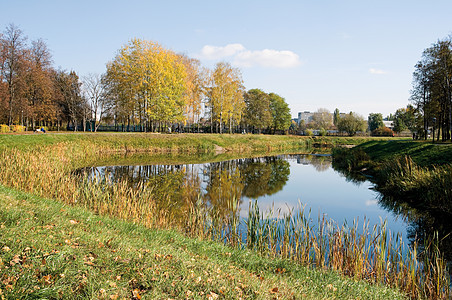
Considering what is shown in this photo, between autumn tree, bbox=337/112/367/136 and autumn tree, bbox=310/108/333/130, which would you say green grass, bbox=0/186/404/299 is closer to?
autumn tree, bbox=337/112/367/136

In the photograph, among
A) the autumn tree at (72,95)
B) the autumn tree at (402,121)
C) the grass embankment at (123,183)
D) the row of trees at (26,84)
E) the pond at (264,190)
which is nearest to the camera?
the grass embankment at (123,183)

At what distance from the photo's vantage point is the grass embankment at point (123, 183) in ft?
25.6

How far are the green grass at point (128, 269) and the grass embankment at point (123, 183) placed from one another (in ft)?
0.42

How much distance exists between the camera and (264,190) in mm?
17969

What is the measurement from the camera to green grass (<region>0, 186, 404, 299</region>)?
4.00 meters

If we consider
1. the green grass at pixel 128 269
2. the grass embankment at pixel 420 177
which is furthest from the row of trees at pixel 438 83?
the green grass at pixel 128 269

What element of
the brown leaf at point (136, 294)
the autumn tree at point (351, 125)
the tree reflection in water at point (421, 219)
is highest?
the autumn tree at point (351, 125)

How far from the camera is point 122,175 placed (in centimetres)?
2036

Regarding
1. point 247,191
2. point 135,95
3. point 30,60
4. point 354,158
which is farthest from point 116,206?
point 30,60

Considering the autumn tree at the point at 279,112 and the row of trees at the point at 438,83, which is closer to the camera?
the row of trees at the point at 438,83

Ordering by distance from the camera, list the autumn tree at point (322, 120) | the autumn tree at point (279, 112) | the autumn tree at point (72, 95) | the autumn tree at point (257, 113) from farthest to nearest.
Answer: the autumn tree at point (322, 120)
the autumn tree at point (279, 112)
the autumn tree at point (257, 113)
the autumn tree at point (72, 95)

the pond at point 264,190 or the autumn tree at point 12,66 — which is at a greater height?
the autumn tree at point 12,66

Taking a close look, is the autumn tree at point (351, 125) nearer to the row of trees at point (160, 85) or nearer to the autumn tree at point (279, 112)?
the autumn tree at point (279, 112)

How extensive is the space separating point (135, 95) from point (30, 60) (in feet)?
50.8
